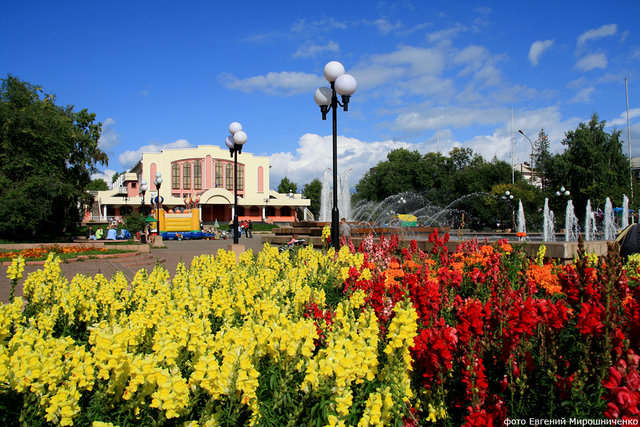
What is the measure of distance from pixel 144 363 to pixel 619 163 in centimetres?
5039

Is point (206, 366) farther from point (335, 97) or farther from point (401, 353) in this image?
point (335, 97)

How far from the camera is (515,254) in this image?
263 inches

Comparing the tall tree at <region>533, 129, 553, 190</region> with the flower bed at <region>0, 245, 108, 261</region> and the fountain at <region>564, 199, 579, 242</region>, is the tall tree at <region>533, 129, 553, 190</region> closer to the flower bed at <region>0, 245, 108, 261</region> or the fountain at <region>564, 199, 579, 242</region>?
the fountain at <region>564, 199, 579, 242</region>

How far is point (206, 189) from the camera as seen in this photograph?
6278 cm

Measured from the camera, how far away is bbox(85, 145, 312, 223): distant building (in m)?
58.8

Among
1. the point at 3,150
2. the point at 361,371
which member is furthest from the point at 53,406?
the point at 3,150

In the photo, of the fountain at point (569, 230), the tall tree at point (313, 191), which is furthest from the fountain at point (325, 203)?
the tall tree at point (313, 191)

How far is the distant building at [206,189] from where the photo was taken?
58844 millimetres

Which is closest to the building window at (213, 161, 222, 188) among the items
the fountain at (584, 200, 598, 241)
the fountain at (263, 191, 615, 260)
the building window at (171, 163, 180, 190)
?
the building window at (171, 163, 180, 190)

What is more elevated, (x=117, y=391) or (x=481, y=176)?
(x=481, y=176)

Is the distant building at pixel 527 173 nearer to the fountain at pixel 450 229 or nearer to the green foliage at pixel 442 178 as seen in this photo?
the green foliage at pixel 442 178

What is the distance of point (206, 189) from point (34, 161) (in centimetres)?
3843

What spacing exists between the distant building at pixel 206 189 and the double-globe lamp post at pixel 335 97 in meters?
48.1

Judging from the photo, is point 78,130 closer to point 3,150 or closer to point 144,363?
point 3,150
